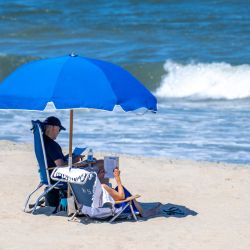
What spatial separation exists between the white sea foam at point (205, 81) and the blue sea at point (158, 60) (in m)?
0.02

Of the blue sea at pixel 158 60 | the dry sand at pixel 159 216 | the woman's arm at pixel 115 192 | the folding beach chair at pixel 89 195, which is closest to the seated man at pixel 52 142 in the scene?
the folding beach chair at pixel 89 195

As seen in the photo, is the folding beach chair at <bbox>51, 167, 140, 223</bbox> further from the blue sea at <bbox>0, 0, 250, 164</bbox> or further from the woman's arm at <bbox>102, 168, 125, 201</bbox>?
the blue sea at <bbox>0, 0, 250, 164</bbox>

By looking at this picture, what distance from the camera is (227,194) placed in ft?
32.7

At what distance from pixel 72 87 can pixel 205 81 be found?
44.9 ft

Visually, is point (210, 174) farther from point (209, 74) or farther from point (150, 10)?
point (150, 10)

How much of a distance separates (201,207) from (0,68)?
49.4 feet

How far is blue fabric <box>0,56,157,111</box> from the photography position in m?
8.15

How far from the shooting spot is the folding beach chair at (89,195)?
8.55 metres

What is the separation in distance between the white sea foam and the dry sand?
825cm

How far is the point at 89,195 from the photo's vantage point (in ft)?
28.3

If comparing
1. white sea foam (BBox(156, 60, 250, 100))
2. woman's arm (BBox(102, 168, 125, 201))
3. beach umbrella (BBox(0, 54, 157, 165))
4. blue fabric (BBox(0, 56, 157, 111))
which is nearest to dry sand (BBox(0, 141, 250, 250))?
woman's arm (BBox(102, 168, 125, 201))

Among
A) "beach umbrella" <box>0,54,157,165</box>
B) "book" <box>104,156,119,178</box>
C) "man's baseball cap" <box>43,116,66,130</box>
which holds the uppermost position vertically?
"beach umbrella" <box>0,54,157,165</box>

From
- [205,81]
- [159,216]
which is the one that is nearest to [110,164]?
[159,216]

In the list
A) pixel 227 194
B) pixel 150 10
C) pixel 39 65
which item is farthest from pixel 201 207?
pixel 150 10
